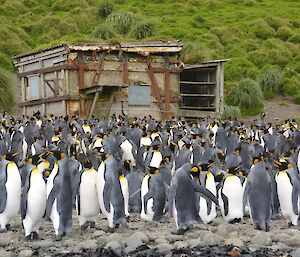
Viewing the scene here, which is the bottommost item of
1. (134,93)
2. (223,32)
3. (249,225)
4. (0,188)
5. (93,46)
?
(249,225)

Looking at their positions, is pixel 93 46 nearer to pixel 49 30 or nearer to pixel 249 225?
pixel 249 225

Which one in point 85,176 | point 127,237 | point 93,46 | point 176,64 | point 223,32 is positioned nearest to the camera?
point 127,237

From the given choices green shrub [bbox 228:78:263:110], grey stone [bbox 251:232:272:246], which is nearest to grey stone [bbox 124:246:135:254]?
Result: grey stone [bbox 251:232:272:246]

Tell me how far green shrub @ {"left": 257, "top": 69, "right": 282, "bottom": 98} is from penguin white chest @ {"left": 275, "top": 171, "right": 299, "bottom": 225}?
2097 centimetres

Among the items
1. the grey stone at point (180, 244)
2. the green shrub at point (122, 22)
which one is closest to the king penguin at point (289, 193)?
the grey stone at point (180, 244)

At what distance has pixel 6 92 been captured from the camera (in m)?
22.7

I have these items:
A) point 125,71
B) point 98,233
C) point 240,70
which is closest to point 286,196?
point 98,233

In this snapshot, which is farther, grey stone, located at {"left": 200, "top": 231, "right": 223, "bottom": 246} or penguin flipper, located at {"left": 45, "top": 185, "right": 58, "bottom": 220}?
penguin flipper, located at {"left": 45, "top": 185, "right": 58, "bottom": 220}

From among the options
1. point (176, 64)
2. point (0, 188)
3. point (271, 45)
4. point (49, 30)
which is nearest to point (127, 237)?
point (0, 188)

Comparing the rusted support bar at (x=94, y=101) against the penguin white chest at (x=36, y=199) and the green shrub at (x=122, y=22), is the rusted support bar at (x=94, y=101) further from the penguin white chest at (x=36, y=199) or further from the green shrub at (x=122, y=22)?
the green shrub at (x=122, y=22)

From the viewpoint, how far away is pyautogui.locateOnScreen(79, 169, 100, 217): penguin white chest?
7.21 m

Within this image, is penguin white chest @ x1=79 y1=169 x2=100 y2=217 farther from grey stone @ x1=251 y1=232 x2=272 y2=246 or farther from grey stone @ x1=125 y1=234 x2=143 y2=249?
grey stone @ x1=251 y1=232 x2=272 y2=246

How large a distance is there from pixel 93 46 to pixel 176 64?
2.99 meters

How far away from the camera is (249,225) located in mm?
7395
